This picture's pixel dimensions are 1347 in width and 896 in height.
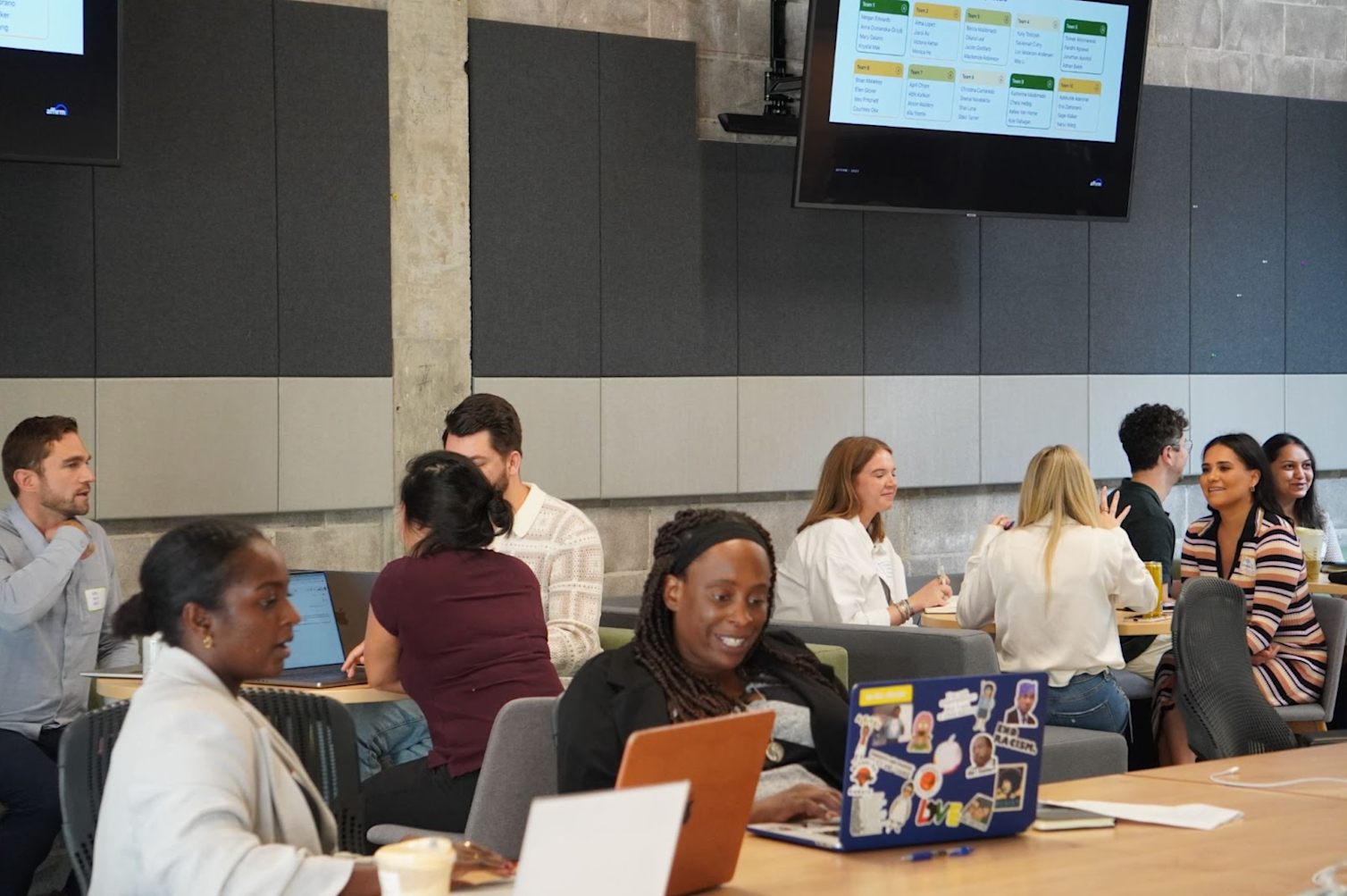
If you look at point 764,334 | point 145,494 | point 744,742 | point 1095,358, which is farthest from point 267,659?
point 1095,358

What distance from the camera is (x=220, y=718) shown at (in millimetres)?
2057

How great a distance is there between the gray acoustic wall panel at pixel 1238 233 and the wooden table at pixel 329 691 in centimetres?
538

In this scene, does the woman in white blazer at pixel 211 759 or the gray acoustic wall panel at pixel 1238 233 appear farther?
the gray acoustic wall panel at pixel 1238 233

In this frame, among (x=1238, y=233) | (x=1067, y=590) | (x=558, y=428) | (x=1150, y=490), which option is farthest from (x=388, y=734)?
(x=1238, y=233)

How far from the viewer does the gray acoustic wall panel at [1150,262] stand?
7.81 m

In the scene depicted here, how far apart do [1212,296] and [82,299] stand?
17.7 ft

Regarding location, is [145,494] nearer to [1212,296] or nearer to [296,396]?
[296,396]

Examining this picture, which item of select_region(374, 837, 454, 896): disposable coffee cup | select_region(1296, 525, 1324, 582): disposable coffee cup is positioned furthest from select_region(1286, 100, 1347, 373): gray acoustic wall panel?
select_region(374, 837, 454, 896): disposable coffee cup

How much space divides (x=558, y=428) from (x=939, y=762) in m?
4.19

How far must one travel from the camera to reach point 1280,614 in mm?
5316

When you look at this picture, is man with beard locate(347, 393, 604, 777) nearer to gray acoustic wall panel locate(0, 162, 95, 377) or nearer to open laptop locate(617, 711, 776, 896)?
gray acoustic wall panel locate(0, 162, 95, 377)

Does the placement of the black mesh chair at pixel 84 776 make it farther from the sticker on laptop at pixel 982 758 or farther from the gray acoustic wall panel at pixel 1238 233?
the gray acoustic wall panel at pixel 1238 233

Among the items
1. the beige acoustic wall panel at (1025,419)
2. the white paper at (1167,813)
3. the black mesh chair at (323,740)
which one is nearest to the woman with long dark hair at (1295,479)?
the beige acoustic wall panel at (1025,419)

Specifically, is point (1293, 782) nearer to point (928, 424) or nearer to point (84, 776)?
point (84, 776)
